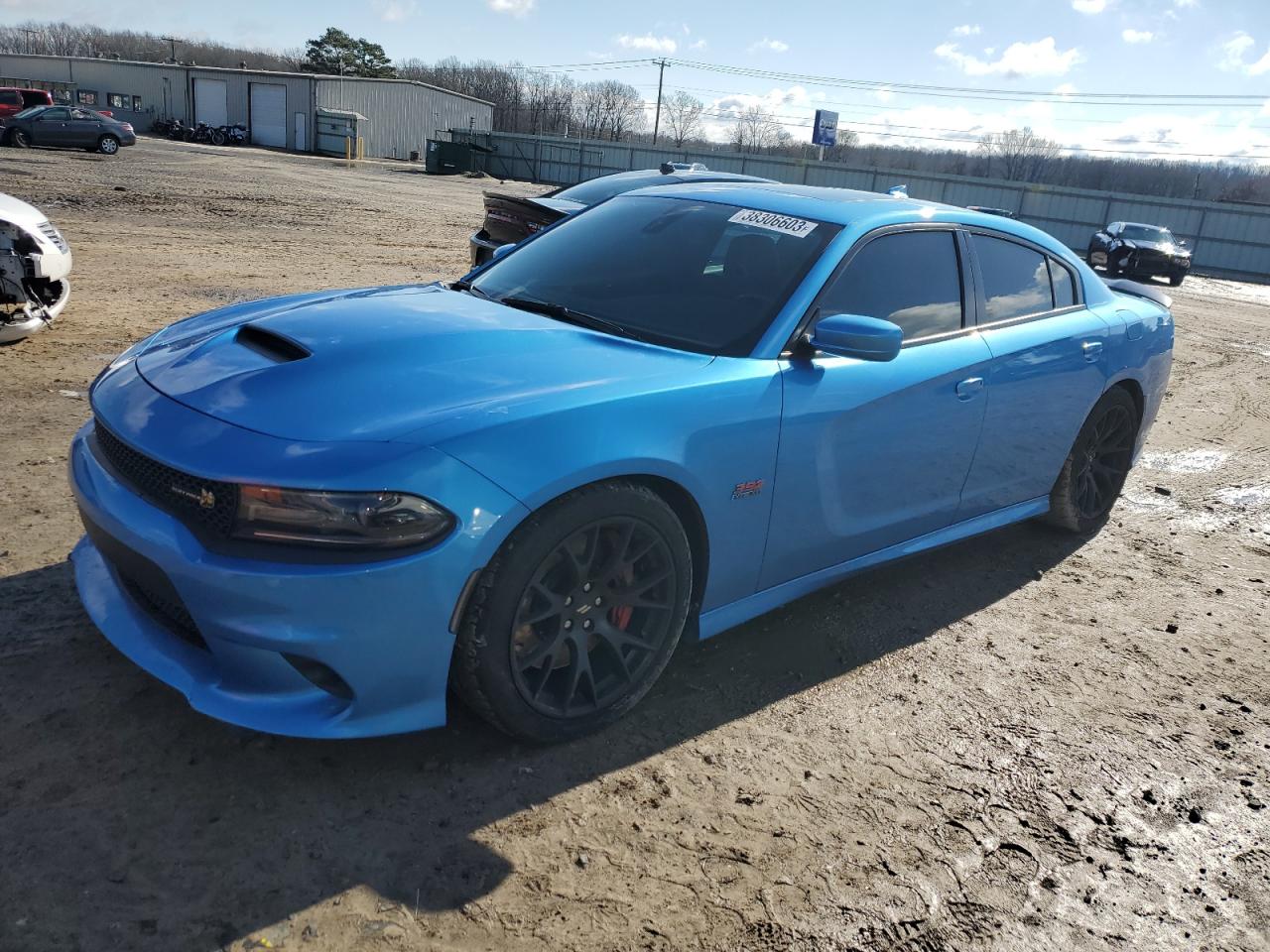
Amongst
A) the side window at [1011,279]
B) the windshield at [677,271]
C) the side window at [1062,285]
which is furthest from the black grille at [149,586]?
the side window at [1062,285]

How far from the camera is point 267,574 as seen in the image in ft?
7.26

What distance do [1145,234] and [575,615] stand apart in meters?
25.5

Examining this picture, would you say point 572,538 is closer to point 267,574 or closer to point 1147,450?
point 267,574

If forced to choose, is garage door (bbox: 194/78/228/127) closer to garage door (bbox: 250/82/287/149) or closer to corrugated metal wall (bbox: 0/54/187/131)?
corrugated metal wall (bbox: 0/54/187/131)

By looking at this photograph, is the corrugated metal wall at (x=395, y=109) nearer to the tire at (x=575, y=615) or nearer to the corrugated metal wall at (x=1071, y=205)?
the corrugated metal wall at (x=1071, y=205)

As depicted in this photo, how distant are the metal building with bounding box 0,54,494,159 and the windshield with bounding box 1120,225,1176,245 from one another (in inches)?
1626

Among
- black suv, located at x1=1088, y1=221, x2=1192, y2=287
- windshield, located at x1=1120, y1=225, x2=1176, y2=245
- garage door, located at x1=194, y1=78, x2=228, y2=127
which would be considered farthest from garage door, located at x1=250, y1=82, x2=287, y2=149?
windshield, located at x1=1120, y1=225, x2=1176, y2=245

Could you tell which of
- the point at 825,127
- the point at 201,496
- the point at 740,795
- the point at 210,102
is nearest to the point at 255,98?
the point at 210,102

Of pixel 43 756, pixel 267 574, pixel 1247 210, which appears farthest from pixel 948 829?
pixel 1247 210

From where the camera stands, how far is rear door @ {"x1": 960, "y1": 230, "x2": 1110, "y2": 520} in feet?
12.9

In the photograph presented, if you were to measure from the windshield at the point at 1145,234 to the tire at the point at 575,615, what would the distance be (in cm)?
2475

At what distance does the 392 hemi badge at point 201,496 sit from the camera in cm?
230

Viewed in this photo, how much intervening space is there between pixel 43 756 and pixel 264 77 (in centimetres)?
6056

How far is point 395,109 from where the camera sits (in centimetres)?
5878
